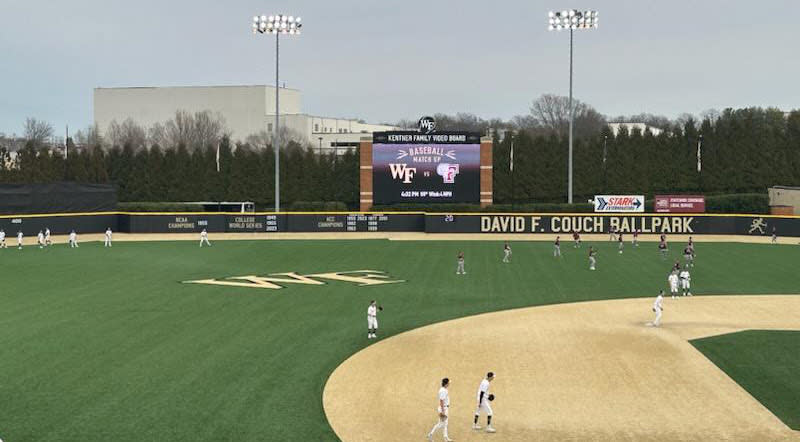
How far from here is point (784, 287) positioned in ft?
133

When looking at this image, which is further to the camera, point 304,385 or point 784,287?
point 784,287

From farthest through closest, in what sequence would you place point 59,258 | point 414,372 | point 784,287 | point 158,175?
point 158,175, point 59,258, point 784,287, point 414,372

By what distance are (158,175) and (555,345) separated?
77992 millimetres

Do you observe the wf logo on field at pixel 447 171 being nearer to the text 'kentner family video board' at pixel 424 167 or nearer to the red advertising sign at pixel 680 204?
the text 'kentner family video board' at pixel 424 167

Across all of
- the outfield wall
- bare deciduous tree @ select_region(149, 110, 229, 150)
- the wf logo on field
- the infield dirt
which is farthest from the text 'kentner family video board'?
bare deciduous tree @ select_region(149, 110, 229, 150)

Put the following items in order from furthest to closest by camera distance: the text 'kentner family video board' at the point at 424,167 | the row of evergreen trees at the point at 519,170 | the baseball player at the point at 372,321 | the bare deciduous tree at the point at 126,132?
the bare deciduous tree at the point at 126,132
the row of evergreen trees at the point at 519,170
the text 'kentner family video board' at the point at 424,167
the baseball player at the point at 372,321

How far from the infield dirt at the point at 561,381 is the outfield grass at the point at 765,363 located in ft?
1.27

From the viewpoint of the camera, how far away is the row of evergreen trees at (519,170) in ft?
312

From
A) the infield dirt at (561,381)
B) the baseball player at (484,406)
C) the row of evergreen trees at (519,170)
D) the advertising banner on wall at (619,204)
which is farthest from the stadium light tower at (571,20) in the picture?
the baseball player at (484,406)

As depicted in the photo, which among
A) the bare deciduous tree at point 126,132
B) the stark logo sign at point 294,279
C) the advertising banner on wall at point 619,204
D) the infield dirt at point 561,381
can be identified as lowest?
the infield dirt at point 561,381

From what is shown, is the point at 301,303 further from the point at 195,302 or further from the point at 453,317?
the point at 453,317

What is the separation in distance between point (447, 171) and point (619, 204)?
603 inches

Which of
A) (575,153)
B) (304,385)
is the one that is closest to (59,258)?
(304,385)

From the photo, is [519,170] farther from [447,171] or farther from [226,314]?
[226,314]
